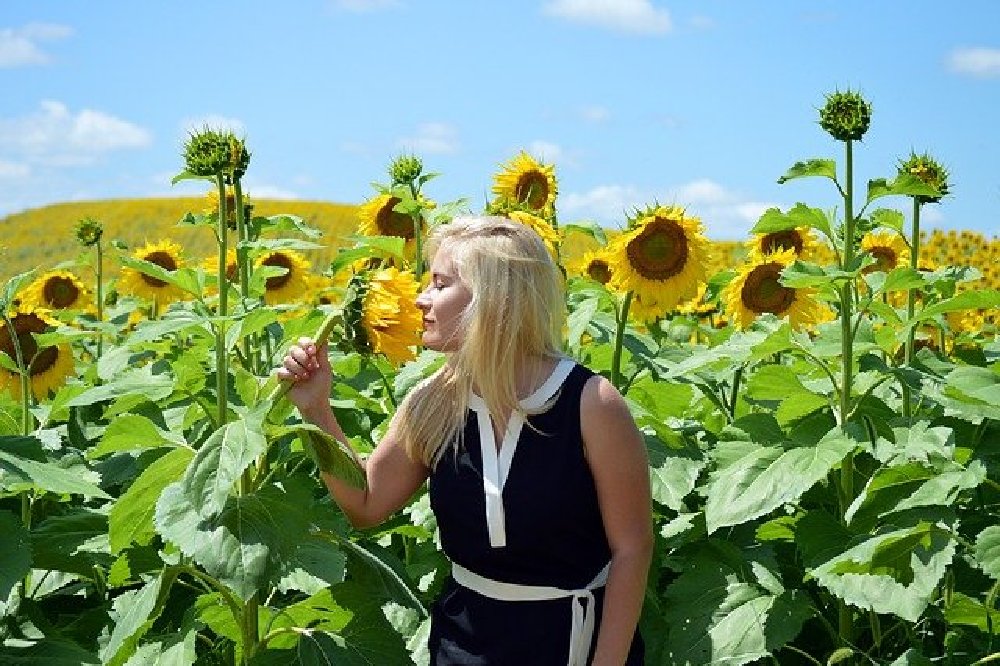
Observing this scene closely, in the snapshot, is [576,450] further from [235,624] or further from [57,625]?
[57,625]

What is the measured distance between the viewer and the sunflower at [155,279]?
19.9 ft

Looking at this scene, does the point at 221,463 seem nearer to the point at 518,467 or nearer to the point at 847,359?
the point at 518,467

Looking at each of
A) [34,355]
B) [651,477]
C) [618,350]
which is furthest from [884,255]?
[34,355]

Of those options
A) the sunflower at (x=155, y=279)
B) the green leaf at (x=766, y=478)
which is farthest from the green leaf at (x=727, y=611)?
the sunflower at (x=155, y=279)

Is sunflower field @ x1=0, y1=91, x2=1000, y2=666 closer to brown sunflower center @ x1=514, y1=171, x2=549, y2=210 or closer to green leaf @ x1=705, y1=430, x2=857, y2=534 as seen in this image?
green leaf @ x1=705, y1=430, x2=857, y2=534

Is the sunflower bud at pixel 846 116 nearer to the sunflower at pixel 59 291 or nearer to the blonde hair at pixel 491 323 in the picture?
the blonde hair at pixel 491 323

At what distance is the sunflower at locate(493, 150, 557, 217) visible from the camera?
481 centimetres

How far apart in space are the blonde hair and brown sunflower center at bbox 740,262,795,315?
2.13m

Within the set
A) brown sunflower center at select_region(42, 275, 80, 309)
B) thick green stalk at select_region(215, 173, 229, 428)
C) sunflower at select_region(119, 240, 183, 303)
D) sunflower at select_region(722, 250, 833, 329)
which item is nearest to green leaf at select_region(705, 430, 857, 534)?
thick green stalk at select_region(215, 173, 229, 428)

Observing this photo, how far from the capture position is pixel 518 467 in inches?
102

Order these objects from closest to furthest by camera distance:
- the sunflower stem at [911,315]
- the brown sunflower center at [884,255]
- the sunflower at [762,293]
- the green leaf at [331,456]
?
the green leaf at [331,456] < the sunflower stem at [911,315] < the sunflower at [762,293] < the brown sunflower center at [884,255]

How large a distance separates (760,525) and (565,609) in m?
1.12

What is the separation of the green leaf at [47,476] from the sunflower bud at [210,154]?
2.88 feet

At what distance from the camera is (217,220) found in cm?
422
